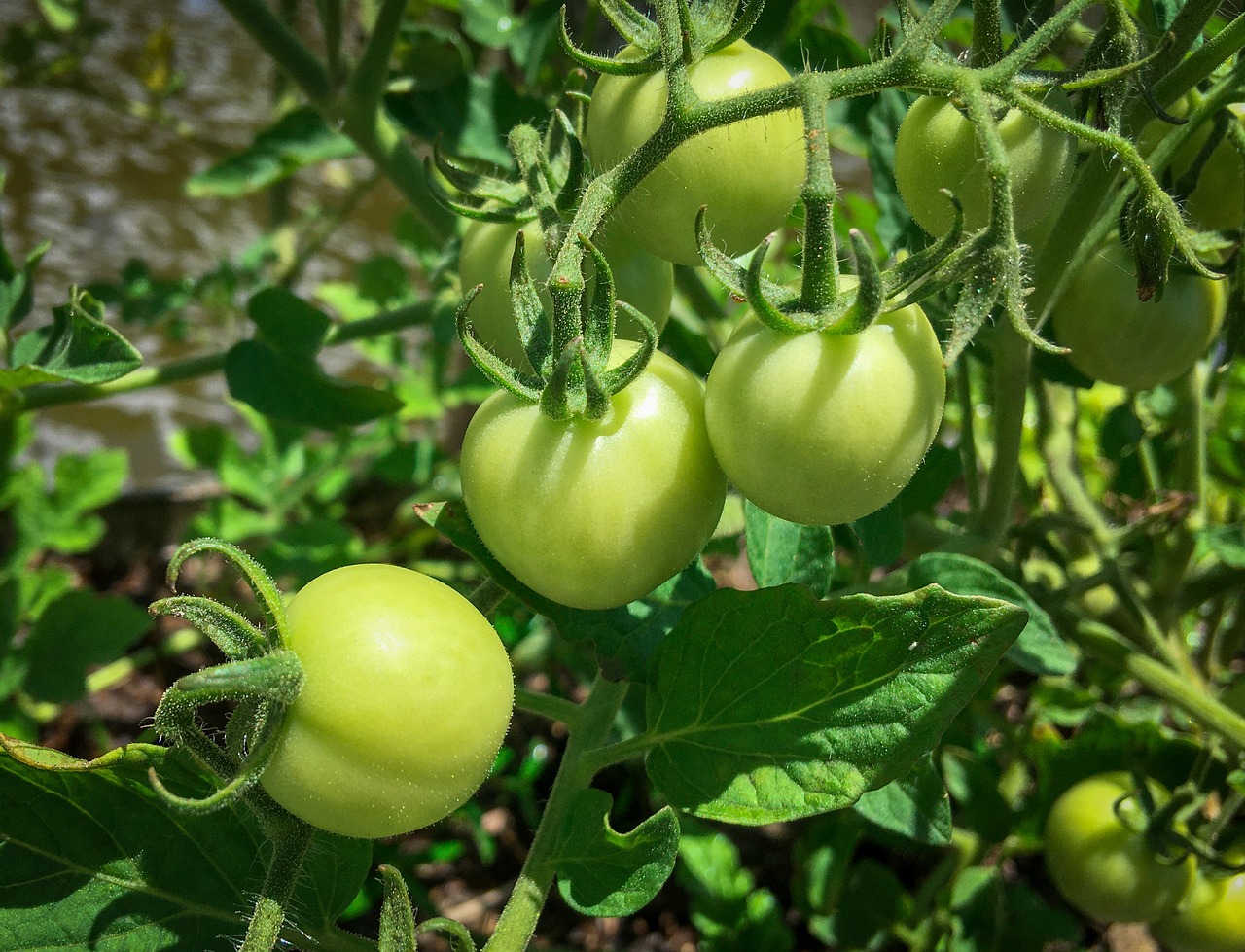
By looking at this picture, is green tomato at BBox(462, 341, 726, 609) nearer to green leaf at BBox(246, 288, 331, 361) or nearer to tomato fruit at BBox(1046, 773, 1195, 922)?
green leaf at BBox(246, 288, 331, 361)

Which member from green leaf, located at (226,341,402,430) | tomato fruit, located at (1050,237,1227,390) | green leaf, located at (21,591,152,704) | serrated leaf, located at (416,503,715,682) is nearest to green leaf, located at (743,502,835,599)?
serrated leaf, located at (416,503,715,682)

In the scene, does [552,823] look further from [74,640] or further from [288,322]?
[74,640]

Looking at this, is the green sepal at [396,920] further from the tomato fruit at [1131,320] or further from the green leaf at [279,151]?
the green leaf at [279,151]

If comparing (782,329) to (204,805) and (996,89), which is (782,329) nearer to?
(996,89)

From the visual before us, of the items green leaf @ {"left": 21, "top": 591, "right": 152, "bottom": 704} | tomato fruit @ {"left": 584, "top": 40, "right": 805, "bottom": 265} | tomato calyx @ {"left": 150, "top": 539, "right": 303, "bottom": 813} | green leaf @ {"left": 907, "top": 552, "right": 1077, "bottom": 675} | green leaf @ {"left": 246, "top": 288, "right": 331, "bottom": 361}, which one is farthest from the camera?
green leaf @ {"left": 21, "top": 591, "right": 152, "bottom": 704}

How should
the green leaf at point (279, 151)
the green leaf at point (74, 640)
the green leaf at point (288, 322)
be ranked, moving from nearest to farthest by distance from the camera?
the green leaf at point (288, 322) → the green leaf at point (279, 151) → the green leaf at point (74, 640)

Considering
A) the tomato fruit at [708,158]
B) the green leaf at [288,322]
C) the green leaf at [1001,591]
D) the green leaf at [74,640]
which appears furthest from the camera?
the green leaf at [74,640]

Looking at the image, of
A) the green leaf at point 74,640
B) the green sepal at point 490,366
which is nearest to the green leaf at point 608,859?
the green sepal at point 490,366
